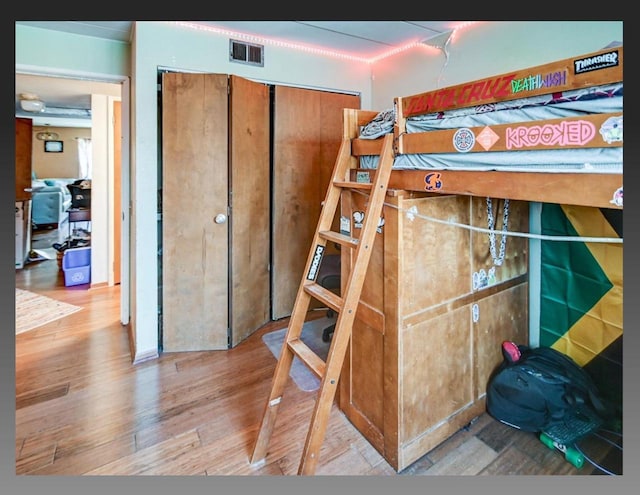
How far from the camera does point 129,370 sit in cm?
256

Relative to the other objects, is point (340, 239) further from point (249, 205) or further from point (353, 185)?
point (249, 205)

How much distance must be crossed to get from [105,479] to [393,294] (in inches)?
59.1

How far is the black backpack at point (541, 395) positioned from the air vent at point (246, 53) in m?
2.82

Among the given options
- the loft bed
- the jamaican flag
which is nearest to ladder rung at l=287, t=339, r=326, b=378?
the loft bed

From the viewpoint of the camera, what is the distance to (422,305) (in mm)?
1764

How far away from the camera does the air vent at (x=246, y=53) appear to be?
2.90 meters

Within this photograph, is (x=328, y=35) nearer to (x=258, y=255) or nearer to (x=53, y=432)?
(x=258, y=255)

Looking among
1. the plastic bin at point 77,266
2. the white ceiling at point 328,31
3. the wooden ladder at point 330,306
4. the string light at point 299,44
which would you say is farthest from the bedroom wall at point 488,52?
the plastic bin at point 77,266

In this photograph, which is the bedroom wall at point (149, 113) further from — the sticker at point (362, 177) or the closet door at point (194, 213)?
the sticker at point (362, 177)

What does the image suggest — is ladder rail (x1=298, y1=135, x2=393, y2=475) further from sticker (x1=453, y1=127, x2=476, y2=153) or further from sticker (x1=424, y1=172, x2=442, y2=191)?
sticker (x1=453, y1=127, x2=476, y2=153)

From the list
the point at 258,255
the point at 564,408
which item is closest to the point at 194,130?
the point at 258,255

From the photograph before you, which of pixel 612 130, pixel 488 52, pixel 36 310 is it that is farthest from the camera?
pixel 36 310

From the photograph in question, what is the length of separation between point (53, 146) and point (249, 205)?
7999 millimetres

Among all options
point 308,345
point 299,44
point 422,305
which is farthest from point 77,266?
point 422,305
